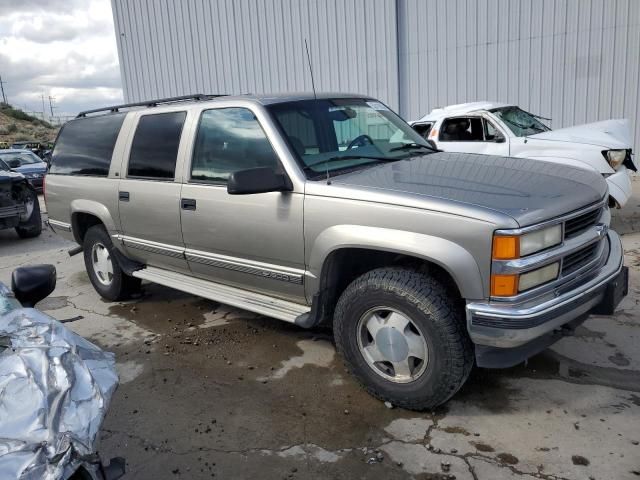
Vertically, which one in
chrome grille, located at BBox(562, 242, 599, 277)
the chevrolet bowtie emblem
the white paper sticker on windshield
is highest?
the white paper sticker on windshield

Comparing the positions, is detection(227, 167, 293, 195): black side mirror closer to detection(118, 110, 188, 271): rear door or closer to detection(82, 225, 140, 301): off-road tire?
detection(118, 110, 188, 271): rear door

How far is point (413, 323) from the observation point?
314cm

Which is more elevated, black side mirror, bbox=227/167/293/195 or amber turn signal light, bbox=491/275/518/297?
black side mirror, bbox=227/167/293/195

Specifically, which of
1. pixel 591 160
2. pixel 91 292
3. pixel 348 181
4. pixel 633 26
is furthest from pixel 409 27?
pixel 348 181

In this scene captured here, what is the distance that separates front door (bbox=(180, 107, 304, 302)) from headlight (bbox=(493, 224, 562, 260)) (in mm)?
1295

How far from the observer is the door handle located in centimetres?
421

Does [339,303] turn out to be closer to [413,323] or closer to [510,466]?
[413,323]

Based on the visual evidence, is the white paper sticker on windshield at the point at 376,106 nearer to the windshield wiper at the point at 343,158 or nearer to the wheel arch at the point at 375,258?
the windshield wiper at the point at 343,158

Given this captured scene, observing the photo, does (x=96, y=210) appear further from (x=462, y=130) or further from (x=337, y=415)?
(x=462, y=130)

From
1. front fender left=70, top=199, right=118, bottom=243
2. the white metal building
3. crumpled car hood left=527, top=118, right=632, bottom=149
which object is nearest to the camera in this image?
front fender left=70, top=199, right=118, bottom=243

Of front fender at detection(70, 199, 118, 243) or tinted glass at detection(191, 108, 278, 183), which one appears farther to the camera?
front fender at detection(70, 199, 118, 243)

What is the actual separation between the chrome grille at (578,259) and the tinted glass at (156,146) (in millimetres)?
2979

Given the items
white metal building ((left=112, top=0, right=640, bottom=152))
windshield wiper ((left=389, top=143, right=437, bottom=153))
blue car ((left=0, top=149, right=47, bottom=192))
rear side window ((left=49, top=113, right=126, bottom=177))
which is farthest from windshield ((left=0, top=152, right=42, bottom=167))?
windshield wiper ((left=389, top=143, right=437, bottom=153))

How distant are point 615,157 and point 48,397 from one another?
7.03 meters
